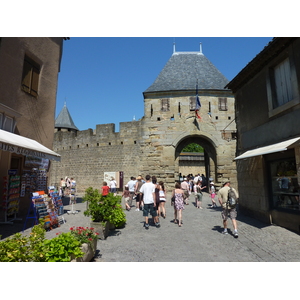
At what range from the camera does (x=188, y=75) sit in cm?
1666

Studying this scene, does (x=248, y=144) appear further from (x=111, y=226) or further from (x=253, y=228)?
(x=111, y=226)

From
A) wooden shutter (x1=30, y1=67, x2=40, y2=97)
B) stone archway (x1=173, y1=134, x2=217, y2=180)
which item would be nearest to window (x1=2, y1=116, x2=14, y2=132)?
wooden shutter (x1=30, y1=67, x2=40, y2=97)

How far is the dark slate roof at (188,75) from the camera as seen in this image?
1573 cm

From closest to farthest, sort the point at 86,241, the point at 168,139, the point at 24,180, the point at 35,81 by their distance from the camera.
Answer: the point at 86,241
the point at 24,180
the point at 35,81
the point at 168,139

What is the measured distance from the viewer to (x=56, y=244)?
2.83 meters

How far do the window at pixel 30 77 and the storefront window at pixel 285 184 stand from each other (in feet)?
28.3

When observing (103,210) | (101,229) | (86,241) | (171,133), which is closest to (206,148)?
(171,133)

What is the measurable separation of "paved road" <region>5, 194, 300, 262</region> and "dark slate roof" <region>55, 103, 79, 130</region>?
21224 mm

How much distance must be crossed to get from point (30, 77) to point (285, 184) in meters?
9.16

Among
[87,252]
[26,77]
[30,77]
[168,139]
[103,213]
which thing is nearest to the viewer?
[87,252]

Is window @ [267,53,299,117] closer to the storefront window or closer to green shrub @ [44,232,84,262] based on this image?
the storefront window

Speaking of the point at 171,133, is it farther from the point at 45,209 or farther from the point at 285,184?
the point at 45,209

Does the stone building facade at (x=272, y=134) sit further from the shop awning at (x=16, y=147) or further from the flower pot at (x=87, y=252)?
the shop awning at (x=16, y=147)

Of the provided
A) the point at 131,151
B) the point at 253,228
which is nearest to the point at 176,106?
the point at 131,151
